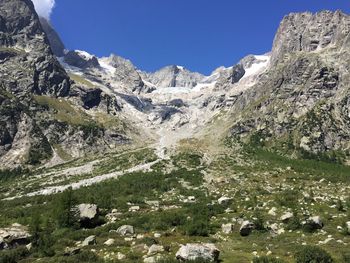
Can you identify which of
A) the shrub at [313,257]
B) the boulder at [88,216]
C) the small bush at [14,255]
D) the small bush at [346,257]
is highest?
the boulder at [88,216]

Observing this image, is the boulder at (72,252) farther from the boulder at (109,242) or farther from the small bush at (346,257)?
the small bush at (346,257)

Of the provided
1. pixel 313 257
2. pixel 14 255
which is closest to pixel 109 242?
pixel 14 255

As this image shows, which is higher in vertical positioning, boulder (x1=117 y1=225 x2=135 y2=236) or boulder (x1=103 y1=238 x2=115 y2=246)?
boulder (x1=117 y1=225 x2=135 y2=236)

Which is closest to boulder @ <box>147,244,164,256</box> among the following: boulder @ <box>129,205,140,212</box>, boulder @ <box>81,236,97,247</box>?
boulder @ <box>81,236,97,247</box>

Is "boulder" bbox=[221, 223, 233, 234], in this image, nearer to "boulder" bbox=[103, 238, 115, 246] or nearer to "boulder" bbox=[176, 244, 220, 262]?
"boulder" bbox=[103, 238, 115, 246]

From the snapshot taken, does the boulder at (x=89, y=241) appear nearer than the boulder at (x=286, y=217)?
Yes

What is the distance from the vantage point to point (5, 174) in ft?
616

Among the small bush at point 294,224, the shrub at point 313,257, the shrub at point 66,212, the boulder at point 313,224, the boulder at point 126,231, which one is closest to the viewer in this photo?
the shrub at point 313,257

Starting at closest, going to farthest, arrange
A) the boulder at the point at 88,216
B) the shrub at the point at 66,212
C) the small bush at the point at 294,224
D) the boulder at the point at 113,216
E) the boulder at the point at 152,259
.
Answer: the boulder at the point at 152,259, the small bush at the point at 294,224, the shrub at the point at 66,212, the boulder at the point at 88,216, the boulder at the point at 113,216

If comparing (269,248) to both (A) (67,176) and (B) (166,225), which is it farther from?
(A) (67,176)

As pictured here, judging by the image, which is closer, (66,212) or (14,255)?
(14,255)

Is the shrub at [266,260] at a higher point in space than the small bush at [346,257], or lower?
higher

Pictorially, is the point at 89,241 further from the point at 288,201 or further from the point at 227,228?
the point at 288,201

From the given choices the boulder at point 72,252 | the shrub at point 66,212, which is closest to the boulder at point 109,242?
the boulder at point 72,252
